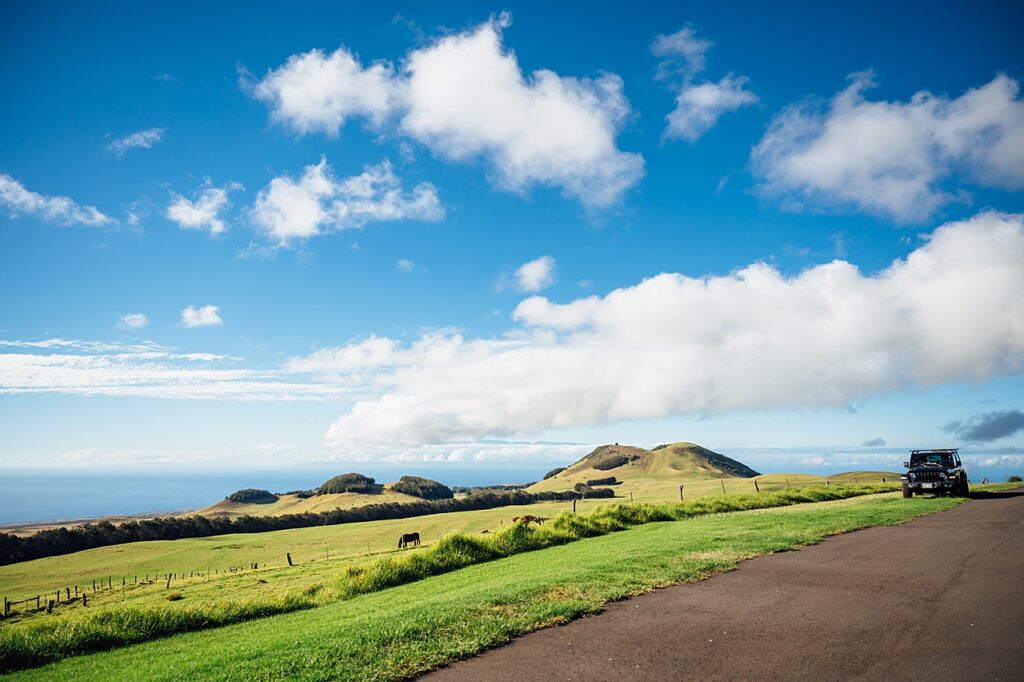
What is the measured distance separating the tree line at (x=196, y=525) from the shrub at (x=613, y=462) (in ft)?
144

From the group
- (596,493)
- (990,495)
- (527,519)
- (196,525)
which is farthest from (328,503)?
(990,495)

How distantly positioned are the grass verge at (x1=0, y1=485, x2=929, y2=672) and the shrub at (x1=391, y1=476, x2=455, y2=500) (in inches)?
4466

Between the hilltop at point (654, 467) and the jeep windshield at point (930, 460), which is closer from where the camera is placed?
the jeep windshield at point (930, 460)

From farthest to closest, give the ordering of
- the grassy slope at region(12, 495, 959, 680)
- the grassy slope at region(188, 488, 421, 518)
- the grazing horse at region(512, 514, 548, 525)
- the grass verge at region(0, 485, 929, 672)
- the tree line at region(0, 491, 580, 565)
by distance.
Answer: the grassy slope at region(188, 488, 421, 518) → the tree line at region(0, 491, 580, 565) → the grazing horse at region(512, 514, 548, 525) → the grass verge at region(0, 485, 929, 672) → the grassy slope at region(12, 495, 959, 680)

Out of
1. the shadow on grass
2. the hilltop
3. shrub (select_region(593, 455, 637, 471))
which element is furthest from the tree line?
the shadow on grass

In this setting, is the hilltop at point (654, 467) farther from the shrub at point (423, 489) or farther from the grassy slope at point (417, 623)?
the grassy slope at point (417, 623)

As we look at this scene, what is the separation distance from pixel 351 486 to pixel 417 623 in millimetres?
141981

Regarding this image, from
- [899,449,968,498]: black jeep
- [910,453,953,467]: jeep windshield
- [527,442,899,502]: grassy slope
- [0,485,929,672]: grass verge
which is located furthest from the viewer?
[527,442,899,502]: grassy slope

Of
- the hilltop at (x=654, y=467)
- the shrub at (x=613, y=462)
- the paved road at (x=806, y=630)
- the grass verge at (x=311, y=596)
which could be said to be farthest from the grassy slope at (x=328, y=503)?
the paved road at (x=806, y=630)

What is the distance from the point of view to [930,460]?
3869 cm

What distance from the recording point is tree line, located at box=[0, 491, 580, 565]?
3068 inches

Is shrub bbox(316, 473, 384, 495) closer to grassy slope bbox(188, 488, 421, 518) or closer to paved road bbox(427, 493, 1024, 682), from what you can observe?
grassy slope bbox(188, 488, 421, 518)

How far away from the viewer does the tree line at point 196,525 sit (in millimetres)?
77938

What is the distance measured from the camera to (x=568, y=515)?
31703 mm
